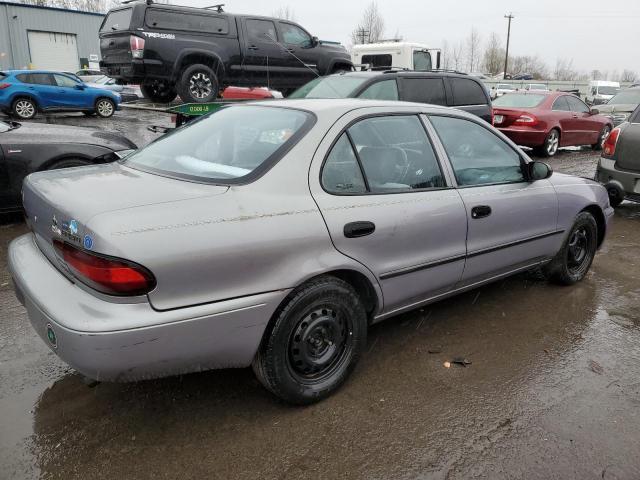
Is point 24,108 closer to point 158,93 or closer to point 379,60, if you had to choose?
point 158,93

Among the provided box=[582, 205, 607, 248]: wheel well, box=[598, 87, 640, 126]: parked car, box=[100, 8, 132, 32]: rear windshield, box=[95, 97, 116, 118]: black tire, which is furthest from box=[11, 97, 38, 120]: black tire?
box=[598, 87, 640, 126]: parked car

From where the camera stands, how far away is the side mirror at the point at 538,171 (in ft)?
12.7

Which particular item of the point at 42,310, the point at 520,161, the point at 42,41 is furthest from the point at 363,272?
the point at 42,41

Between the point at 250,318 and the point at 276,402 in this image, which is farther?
the point at 276,402

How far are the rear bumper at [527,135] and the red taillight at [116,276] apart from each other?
Answer: 10575mm

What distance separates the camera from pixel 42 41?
1314 inches

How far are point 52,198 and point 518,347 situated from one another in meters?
2.89

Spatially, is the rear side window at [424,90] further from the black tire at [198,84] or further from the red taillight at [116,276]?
the red taillight at [116,276]

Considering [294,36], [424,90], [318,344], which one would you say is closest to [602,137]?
[424,90]

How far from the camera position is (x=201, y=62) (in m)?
11.2

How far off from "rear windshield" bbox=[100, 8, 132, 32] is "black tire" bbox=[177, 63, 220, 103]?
4.70 feet

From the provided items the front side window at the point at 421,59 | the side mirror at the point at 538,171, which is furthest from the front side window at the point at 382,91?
the front side window at the point at 421,59

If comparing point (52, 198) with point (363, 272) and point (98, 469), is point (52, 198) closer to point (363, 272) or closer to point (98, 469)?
point (98, 469)

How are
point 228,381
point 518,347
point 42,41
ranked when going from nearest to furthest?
point 228,381 < point 518,347 < point 42,41
